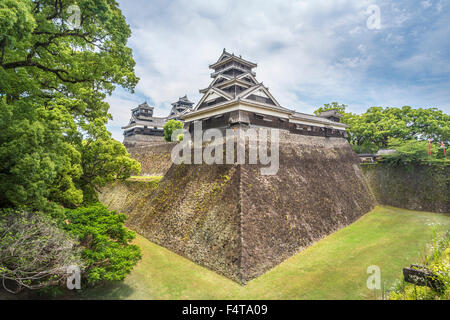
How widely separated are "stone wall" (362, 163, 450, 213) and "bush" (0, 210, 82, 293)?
23.1m

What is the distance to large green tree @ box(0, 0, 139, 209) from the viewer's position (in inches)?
257

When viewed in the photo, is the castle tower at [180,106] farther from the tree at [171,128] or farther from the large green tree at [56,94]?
the large green tree at [56,94]

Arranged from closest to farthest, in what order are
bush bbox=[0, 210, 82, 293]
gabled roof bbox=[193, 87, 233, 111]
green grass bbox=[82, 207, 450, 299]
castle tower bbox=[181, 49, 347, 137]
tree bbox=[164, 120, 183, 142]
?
bush bbox=[0, 210, 82, 293] < green grass bbox=[82, 207, 450, 299] < castle tower bbox=[181, 49, 347, 137] < gabled roof bbox=[193, 87, 233, 111] < tree bbox=[164, 120, 183, 142]

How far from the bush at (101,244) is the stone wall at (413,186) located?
21123 millimetres

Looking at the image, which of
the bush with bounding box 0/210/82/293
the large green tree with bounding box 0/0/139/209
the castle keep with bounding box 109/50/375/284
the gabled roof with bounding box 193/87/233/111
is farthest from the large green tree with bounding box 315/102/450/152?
the bush with bounding box 0/210/82/293

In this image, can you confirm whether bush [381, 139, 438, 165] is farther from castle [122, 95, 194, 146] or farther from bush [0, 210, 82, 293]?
castle [122, 95, 194, 146]

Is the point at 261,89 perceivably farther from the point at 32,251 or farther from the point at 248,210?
the point at 32,251

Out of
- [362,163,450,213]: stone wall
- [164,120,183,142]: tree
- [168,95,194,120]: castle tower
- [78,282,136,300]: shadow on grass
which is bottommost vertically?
[78,282,136,300]: shadow on grass

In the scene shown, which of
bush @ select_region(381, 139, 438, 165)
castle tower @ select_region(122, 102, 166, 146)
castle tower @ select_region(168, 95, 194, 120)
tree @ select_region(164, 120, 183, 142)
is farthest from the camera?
castle tower @ select_region(168, 95, 194, 120)

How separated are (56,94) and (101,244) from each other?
6365 mm

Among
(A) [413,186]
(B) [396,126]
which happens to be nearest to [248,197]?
(A) [413,186]

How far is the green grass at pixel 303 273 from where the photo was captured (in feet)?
27.3

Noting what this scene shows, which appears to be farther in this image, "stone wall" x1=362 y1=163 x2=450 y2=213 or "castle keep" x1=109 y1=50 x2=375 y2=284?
"stone wall" x1=362 y1=163 x2=450 y2=213

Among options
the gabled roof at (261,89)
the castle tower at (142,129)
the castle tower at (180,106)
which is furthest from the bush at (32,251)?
the castle tower at (180,106)
